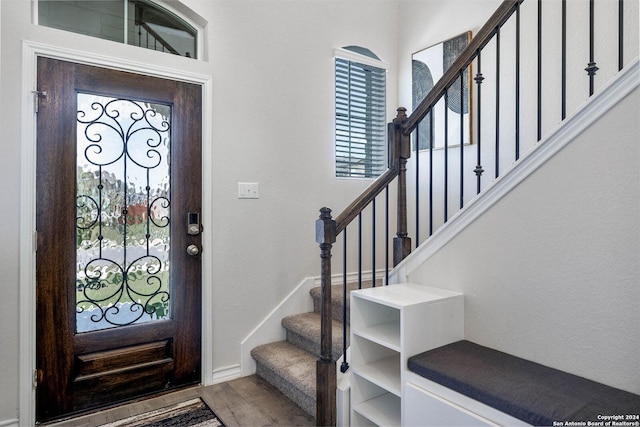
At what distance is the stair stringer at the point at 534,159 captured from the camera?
1313 millimetres


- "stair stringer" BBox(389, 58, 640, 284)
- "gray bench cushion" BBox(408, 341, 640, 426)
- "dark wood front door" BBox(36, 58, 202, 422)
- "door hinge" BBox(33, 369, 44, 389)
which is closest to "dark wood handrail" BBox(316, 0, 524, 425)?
"stair stringer" BBox(389, 58, 640, 284)

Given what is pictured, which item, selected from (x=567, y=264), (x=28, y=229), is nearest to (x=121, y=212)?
(x=28, y=229)

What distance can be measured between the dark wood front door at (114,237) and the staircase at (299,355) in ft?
1.57

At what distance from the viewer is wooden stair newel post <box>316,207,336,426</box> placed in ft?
6.51

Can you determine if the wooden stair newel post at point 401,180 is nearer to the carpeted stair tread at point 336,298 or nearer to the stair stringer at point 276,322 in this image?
the carpeted stair tread at point 336,298

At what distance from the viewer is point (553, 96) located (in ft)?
8.28

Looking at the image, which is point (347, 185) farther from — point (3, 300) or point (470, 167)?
point (3, 300)

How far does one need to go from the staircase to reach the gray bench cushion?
82 centimetres

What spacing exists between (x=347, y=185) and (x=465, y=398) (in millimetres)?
2091

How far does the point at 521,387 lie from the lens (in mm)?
1334

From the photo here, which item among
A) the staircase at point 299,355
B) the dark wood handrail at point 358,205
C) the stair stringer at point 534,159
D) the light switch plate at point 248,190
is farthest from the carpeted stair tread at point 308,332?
the light switch plate at point 248,190

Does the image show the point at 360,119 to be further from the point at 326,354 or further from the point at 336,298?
the point at 326,354

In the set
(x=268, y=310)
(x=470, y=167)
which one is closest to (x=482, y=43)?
(x=470, y=167)

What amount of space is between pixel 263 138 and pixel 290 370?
158 cm
